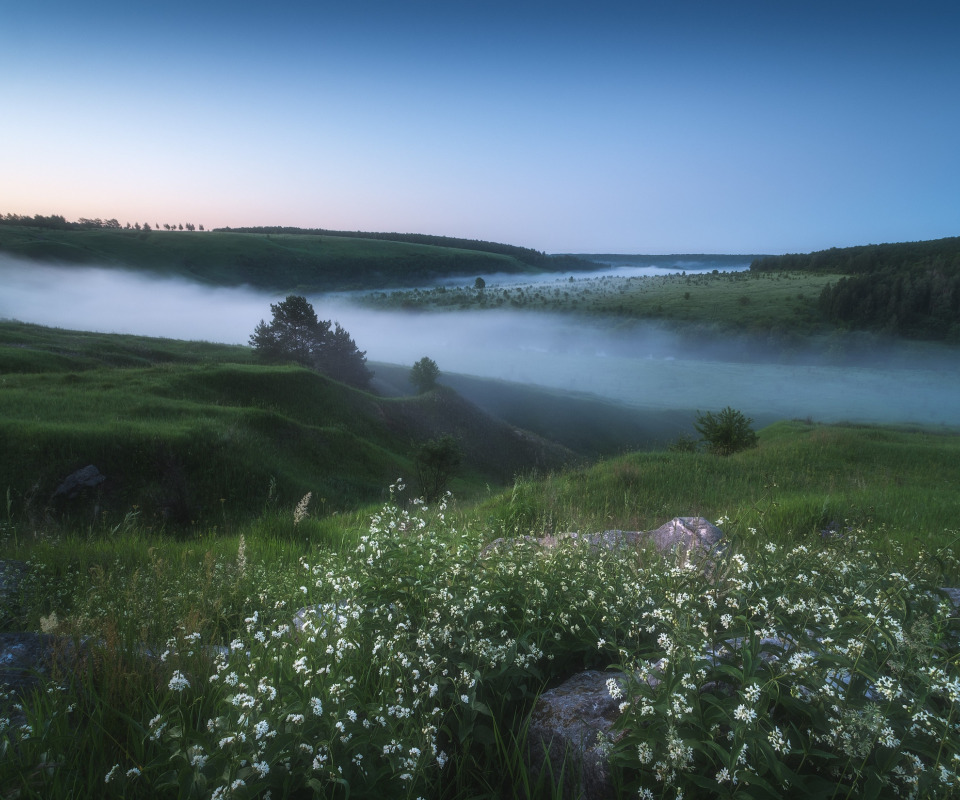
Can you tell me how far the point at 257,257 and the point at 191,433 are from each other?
480 feet

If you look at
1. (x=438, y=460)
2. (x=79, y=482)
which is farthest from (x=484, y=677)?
(x=438, y=460)

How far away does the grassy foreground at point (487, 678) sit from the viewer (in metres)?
1.94

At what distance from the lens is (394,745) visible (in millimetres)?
2062

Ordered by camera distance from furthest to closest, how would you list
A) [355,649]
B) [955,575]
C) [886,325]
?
1. [886,325]
2. [955,575]
3. [355,649]

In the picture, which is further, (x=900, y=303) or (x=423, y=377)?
(x=900, y=303)

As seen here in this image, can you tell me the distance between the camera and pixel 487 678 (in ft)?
8.55

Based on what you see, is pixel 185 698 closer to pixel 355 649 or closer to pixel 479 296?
pixel 355 649

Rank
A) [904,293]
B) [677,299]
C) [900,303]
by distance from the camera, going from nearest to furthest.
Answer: [904,293] → [900,303] → [677,299]

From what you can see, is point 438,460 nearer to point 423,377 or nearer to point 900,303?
point 423,377

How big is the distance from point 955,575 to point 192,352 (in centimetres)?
6200

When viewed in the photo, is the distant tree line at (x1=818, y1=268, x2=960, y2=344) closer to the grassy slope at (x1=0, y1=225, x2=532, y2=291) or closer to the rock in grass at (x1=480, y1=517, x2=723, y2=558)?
the rock in grass at (x1=480, y1=517, x2=723, y2=558)

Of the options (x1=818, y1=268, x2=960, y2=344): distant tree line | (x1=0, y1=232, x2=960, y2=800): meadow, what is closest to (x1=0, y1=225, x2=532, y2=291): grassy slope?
(x1=818, y1=268, x2=960, y2=344): distant tree line

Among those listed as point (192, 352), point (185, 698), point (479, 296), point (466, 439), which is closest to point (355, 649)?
point (185, 698)

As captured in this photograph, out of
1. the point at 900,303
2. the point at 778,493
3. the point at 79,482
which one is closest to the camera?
the point at 778,493
